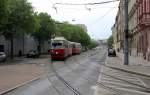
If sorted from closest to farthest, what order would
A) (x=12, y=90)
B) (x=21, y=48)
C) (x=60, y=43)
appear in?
1. (x=12, y=90)
2. (x=60, y=43)
3. (x=21, y=48)

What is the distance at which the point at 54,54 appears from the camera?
58.6 m

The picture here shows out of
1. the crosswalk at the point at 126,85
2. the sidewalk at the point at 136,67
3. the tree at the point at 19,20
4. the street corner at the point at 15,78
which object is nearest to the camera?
the crosswalk at the point at 126,85

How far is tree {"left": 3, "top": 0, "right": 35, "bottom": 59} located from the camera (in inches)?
2435

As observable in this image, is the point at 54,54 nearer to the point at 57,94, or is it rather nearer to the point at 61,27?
the point at 57,94

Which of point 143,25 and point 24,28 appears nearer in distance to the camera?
point 143,25

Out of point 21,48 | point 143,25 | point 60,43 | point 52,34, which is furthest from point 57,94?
point 52,34

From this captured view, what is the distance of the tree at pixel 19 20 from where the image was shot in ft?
203

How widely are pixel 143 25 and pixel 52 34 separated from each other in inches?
1667

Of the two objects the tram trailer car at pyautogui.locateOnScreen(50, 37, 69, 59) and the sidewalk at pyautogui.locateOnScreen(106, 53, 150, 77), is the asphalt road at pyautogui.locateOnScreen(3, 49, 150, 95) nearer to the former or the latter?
the sidewalk at pyautogui.locateOnScreen(106, 53, 150, 77)

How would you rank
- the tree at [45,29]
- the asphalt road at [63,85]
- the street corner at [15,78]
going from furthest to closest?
the tree at [45,29] → the street corner at [15,78] → the asphalt road at [63,85]

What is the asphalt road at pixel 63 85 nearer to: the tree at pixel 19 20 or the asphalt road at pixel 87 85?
the asphalt road at pixel 87 85

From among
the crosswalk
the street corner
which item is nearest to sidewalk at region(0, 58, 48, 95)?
the street corner

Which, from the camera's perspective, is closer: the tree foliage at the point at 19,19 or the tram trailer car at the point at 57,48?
the tram trailer car at the point at 57,48

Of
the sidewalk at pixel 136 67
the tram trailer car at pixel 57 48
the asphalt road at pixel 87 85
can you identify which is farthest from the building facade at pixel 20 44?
the asphalt road at pixel 87 85
